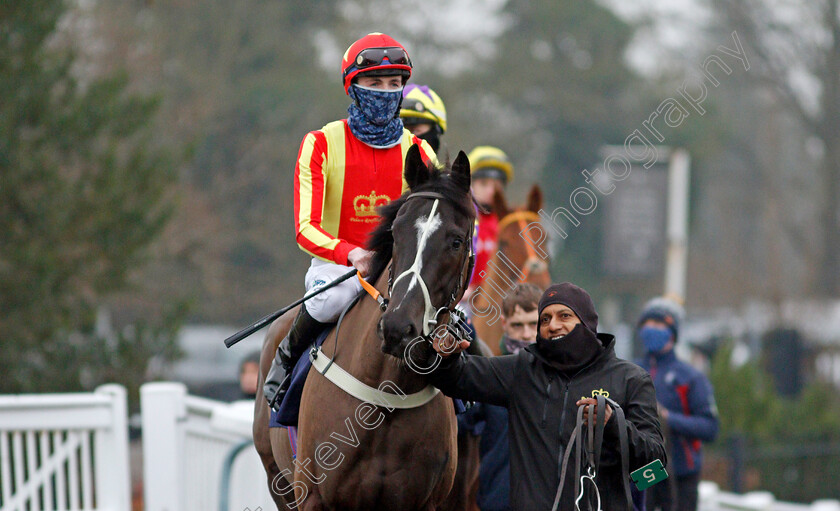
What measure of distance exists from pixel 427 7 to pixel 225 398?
12248 mm

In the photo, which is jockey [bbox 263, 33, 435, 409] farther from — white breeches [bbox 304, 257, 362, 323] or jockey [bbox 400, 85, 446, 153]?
jockey [bbox 400, 85, 446, 153]

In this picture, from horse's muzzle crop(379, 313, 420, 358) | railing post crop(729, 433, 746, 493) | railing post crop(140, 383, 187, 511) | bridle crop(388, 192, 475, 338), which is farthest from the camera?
railing post crop(729, 433, 746, 493)

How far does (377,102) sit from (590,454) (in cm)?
166

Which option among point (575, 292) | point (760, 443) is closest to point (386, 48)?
point (575, 292)

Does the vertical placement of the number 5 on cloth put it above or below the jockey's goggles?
below

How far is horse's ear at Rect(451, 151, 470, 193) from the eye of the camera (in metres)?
3.69

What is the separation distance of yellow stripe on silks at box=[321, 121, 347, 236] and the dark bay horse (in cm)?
46

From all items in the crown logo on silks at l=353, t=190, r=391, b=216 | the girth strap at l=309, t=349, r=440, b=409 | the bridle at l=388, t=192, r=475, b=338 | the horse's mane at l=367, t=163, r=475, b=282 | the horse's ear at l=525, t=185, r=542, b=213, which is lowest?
the girth strap at l=309, t=349, r=440, b=409

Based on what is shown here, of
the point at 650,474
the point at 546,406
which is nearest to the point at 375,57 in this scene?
the point at 546,406

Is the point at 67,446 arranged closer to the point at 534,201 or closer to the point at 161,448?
the point at 161,448

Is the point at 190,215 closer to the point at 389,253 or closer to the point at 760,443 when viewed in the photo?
the point at 760,443

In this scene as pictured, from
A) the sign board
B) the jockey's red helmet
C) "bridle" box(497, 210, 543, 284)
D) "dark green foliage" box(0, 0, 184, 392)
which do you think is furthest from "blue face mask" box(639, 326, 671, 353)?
the sign board

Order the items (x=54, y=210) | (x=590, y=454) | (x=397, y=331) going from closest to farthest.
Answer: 1. (x=397, y=331)
2. (x=590, y=454)
3. (x=54, y=210)

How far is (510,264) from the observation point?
635 cm
